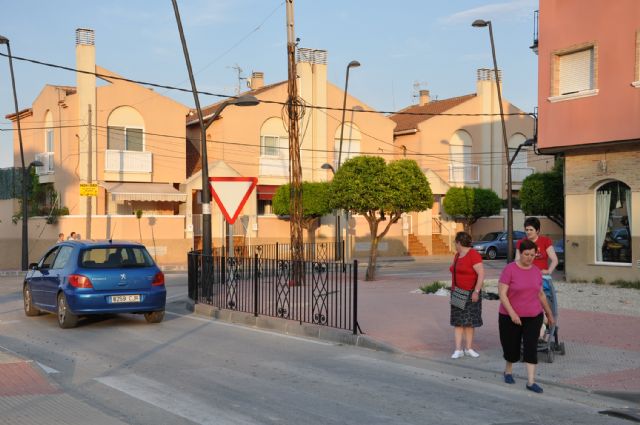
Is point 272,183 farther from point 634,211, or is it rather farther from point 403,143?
point 634,211

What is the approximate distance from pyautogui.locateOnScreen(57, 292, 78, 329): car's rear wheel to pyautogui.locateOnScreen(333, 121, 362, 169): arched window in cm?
3235

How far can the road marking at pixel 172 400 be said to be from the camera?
290 inches

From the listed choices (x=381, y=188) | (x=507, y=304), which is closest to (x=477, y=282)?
(x=507, y=304)

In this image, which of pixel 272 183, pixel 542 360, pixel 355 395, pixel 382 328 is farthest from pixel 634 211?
pixel 272 183

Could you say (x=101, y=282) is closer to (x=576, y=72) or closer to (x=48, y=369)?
(x=48, y=369)

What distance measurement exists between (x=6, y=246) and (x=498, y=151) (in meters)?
29.9

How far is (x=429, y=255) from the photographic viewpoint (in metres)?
48.7

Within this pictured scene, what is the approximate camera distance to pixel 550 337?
1017 centimetres

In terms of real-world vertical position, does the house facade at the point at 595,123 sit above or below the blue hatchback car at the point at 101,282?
above

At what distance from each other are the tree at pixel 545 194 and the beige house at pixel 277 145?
1330cm

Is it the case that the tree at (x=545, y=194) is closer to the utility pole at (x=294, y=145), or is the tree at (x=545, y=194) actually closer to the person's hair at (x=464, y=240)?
the utility pole at (x=294, y=145)

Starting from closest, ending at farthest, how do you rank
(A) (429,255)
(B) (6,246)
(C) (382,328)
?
1. (C) (382,328)
2. (B) (6,246)
3. (A) (429,255)

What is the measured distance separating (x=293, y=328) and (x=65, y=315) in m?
4.00

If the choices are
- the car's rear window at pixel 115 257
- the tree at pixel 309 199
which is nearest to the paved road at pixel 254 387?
the car's rear window at pixel 115 257
